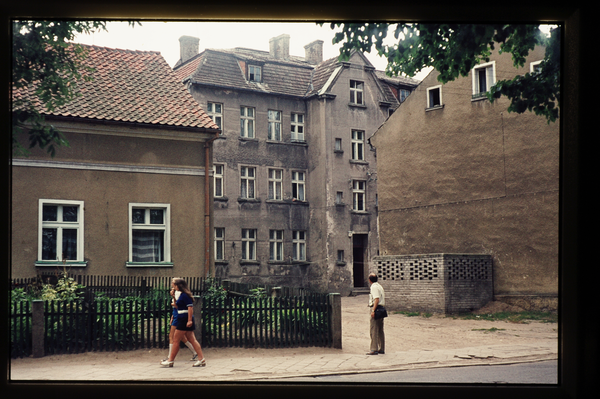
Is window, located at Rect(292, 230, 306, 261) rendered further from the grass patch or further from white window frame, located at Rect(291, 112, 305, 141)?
the grass patch

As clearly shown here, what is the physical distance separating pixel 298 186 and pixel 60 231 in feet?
48.4

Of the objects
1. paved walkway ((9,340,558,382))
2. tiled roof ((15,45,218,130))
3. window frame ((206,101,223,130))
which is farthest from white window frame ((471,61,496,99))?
window frame ((206,101,223,130))

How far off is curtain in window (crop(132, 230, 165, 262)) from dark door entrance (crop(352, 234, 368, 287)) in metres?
13.7

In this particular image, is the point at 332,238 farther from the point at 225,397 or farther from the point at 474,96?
the point at 225,397

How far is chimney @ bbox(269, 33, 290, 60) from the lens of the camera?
2850cm

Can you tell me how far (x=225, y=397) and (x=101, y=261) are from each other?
37.7 ft

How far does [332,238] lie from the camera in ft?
87.9

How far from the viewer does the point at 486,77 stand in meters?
18.2

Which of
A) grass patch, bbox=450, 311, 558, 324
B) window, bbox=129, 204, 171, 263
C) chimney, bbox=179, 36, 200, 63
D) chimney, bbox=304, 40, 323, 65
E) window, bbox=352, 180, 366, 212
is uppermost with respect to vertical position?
chimney, bbox=304, 40, 323, 65

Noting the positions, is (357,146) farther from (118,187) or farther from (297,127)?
(118,187)

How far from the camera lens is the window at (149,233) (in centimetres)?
1453

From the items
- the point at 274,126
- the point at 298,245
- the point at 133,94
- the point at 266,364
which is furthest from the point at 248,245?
the point at 266,364

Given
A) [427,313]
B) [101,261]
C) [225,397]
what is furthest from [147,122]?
[225,397]

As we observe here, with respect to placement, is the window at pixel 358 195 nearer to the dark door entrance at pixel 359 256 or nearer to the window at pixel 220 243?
the dark door entrance at pixel 359 256
